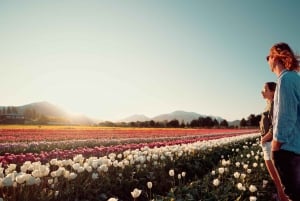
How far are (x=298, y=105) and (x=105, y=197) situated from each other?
4988mm

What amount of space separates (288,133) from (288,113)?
0.20 meters

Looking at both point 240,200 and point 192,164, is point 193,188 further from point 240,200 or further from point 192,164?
point 192,164

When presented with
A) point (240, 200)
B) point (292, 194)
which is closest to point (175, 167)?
point (240, 200)

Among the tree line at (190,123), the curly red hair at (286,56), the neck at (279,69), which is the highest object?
the curly red hair at (286,56)

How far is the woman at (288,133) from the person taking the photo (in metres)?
3.16

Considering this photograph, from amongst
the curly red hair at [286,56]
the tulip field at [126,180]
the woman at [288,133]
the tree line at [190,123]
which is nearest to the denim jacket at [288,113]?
the woman at [288,133]

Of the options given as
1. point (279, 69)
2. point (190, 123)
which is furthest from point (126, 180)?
point (190, 123)

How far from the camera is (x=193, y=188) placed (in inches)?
273

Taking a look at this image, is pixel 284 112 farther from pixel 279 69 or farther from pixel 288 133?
pixel 279 69

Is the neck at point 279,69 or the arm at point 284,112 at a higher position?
the neck at point 279,69

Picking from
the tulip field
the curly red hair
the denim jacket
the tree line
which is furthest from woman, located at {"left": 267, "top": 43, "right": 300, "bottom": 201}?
the tree line

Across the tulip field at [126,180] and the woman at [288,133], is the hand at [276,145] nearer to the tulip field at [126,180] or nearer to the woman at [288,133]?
the woman at [288,133]

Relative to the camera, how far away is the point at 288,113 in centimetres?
321

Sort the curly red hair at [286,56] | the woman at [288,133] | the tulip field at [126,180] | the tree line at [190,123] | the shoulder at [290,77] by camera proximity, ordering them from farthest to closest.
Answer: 1. the tree line at [190,123]
2. the tulip field at [126,180]
3. the curly red hair at [286,56]
4. the shoulder at [290,77]
5. the woman at [288,133]
